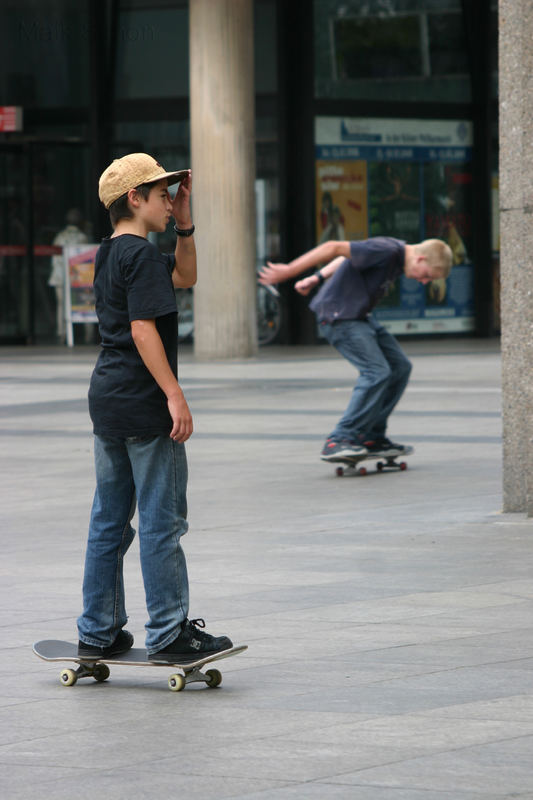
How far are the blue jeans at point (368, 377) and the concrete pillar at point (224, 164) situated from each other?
10795mm

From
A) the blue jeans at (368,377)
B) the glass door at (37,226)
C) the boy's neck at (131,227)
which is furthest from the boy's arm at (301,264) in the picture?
the glass door at (37,226)

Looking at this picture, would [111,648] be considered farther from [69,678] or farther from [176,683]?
[176,683]

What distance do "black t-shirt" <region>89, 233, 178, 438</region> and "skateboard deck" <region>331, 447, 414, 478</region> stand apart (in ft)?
17.8

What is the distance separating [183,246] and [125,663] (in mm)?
1342

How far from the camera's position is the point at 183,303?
84.5 ft

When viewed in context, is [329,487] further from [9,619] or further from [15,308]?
[15,308]

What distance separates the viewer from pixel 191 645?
527 cm

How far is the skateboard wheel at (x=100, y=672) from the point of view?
543cm

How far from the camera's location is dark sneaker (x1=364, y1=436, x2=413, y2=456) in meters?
10.9

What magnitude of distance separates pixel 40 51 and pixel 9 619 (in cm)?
2103

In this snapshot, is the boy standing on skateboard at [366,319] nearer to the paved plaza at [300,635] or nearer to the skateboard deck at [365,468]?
the skateboard deck at [365,468]

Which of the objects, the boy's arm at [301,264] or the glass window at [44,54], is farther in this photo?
the glass window at [44,54]

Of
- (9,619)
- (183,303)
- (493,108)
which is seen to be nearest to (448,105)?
(493,108)

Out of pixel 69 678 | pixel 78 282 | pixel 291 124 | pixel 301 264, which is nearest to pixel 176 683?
pixel 69 678
